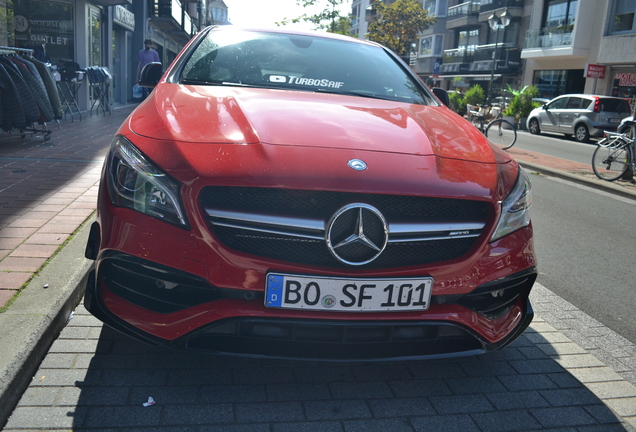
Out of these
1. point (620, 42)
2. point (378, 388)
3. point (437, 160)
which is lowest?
point (378, 388)

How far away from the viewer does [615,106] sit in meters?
20.8

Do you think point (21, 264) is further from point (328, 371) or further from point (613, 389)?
point (613, 389)

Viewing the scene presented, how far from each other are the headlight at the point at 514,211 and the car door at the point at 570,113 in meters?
20.7

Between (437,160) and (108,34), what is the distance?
1880cm

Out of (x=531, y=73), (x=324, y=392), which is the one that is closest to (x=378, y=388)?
(x=324, y=392)

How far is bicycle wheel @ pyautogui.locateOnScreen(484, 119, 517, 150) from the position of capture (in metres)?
15.6

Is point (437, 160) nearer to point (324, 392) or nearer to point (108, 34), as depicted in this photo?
point (324, 392)

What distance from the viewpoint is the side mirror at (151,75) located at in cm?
400

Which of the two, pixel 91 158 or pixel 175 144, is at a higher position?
pixel 175 144

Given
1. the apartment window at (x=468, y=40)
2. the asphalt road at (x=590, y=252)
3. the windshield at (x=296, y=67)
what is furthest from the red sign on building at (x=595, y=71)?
the windshield at (x=296, y=67)

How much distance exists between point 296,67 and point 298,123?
46.2 inches

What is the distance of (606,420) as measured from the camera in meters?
2.44

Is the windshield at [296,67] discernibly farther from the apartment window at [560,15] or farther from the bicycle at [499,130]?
the apartment window at [560,15]

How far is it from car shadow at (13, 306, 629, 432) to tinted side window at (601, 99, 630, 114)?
20172mm
